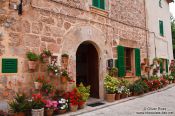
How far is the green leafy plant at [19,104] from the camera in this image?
5.23m

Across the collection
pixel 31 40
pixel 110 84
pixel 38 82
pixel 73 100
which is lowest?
pixel 73 100

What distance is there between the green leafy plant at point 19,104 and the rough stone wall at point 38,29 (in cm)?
27

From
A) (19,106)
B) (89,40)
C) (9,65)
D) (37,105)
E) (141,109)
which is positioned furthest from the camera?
(89,40)

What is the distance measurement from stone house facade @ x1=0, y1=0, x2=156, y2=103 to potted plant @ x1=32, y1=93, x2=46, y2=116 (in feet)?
1.54

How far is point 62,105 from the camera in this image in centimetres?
611

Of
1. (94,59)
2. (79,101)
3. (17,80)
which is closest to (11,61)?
(17,80)

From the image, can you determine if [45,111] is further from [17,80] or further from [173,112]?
[173,112]

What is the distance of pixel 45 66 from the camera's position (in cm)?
635

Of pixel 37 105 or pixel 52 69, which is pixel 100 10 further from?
pixel 37 105

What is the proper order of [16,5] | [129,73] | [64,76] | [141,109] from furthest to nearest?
[129,73] → [141,109] → [64,76] → [16,5]

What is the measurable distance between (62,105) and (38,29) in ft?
7.97

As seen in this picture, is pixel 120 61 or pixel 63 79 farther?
Result: pixel 120 61

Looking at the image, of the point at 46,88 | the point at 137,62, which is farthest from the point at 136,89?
the point at 46,88

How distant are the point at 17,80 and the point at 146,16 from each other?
8.80 metres
